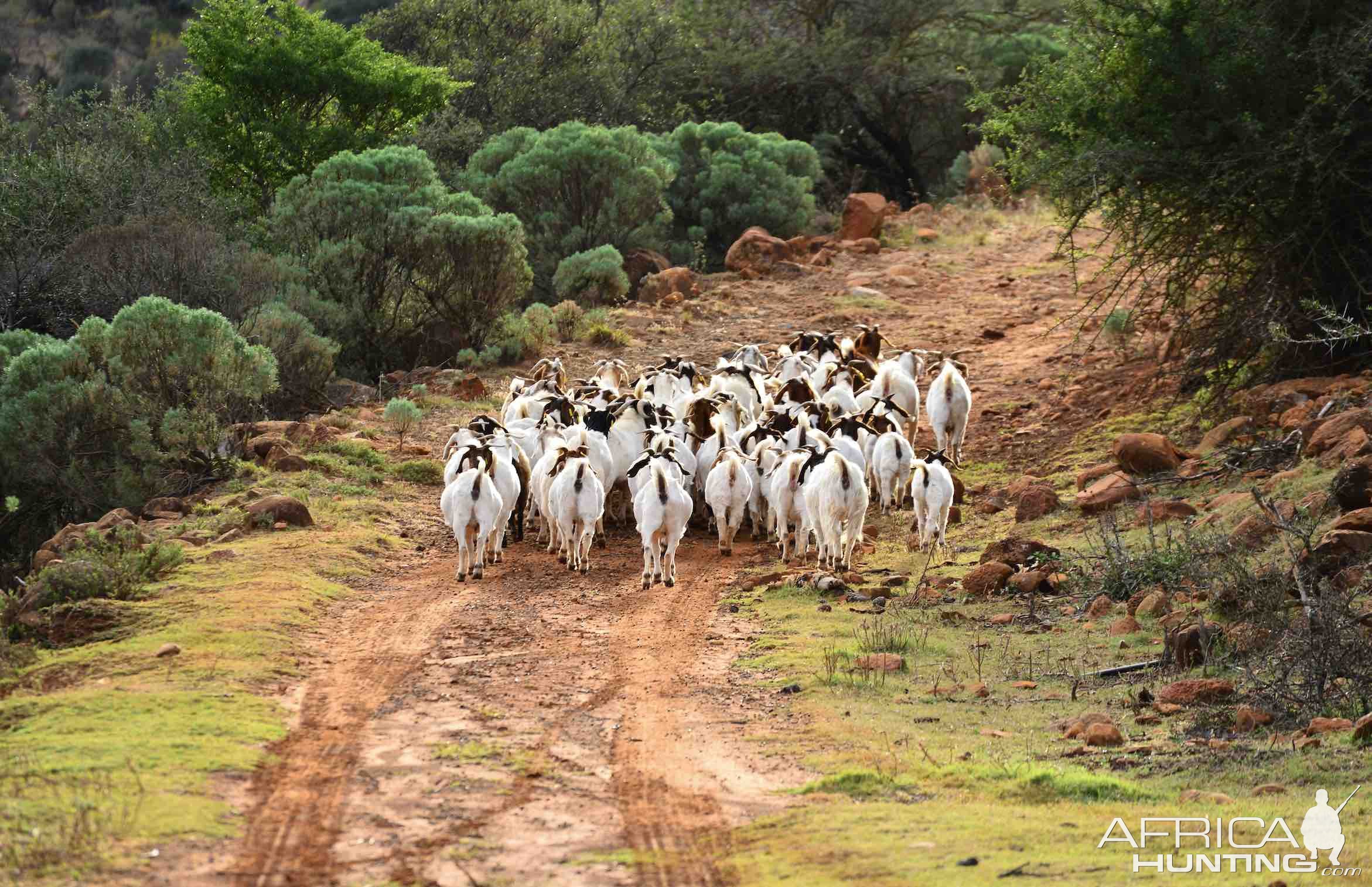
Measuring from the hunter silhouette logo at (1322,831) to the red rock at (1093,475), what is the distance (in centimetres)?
945

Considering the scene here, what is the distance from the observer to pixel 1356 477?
41.2ft

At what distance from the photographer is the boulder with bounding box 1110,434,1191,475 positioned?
16.6m

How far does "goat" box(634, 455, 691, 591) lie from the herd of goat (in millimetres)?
18

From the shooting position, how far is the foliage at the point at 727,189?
119 ft

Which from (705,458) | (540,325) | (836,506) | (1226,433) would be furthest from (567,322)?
(836,506)

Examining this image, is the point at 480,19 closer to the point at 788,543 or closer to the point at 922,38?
the point at 922,38

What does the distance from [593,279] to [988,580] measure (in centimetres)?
1735

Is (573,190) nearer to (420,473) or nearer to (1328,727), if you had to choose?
(420,473)

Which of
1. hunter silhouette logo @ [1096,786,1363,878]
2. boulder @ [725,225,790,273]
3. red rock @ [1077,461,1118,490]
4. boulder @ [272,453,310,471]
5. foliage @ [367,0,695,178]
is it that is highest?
foliage @ [367,0,695,178]

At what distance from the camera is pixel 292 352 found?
2280cm

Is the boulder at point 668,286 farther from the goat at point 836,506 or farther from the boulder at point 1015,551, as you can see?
the boulder at point 1015,551

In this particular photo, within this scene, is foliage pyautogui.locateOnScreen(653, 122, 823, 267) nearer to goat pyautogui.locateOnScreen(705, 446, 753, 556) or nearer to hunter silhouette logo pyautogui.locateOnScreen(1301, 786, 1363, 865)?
goat pyautogui.locateOnScreen(705, 446, 753, 556)

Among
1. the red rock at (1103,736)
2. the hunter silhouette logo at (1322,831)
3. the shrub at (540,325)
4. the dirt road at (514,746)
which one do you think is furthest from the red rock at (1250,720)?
the shrub at (540,325)

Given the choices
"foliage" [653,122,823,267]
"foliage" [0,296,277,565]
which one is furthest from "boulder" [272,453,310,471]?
"foliage" [653,122,823,267]
